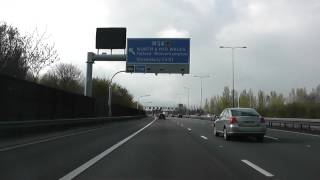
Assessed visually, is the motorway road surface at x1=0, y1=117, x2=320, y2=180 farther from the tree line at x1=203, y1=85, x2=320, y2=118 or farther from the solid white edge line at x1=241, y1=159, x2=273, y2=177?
the tree line at x1=203, y1=85, x2=320, y2=118

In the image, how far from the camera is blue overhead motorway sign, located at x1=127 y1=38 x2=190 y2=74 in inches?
1761

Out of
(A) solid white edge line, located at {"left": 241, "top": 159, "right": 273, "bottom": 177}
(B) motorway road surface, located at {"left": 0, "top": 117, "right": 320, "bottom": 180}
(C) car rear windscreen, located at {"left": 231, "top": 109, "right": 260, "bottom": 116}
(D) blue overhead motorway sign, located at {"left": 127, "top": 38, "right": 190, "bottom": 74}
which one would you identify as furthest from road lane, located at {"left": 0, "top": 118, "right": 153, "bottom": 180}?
(D) blue overhead motorway sign, located at {"left": 127, "top": 38, "right": 190, "bottom": 74}

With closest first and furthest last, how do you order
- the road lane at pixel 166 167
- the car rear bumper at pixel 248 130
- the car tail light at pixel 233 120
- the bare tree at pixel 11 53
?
1. the road lane at pixel 166 167
2. the car rear bumper at pixel 248 130
3. the car tail light at pixel 233 120
4. the bare tree at pixel 11 53

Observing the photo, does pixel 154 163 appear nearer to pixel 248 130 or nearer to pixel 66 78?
pixel 248 130

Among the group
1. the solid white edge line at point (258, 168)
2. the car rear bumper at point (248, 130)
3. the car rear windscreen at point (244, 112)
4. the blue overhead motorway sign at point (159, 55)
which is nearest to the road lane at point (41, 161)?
the solid white edge line at point (258, 168)

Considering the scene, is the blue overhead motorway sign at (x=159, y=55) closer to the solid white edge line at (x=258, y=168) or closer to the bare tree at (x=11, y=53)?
the bare tree at (x=11, y=53)

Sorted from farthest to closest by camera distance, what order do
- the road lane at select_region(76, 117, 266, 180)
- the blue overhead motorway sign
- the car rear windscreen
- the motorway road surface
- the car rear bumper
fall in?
the blue overhead motorway sign
the car rear windscreen
the car rear bumper
the motorway road surface
the road lane at select_region(76, 117, 266, 180)

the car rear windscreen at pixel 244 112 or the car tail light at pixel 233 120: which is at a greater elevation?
the car rear windscreen at pixel 244 112

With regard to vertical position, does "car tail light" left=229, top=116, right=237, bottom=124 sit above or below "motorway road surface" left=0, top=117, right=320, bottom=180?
above

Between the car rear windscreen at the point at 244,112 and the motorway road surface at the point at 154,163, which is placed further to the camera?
the car rear windscreen at the point at 244,112

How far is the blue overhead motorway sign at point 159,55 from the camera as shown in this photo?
147 ft

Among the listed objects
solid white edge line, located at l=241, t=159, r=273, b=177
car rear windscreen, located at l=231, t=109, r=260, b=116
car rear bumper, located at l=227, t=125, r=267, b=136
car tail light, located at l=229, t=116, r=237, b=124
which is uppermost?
car rear windscreen, located at l=231, t=109, r=260, b=116

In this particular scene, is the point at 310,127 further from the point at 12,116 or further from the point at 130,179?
the point at 130,179

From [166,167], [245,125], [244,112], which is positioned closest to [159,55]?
[244,112]
